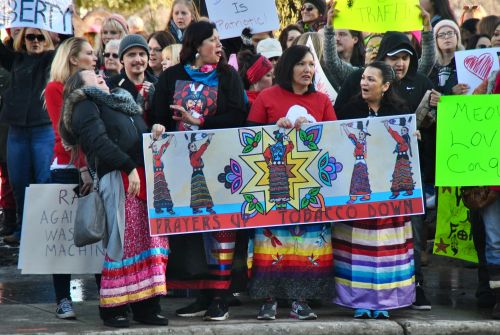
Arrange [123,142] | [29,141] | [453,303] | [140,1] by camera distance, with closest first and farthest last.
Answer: [123,142] → [453,303] → [29,141] → [140,1]

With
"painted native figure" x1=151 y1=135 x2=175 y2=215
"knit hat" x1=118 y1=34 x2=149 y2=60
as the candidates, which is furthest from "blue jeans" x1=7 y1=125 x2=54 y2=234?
"painted native figure" x1=151 y1=135 x2=175 y2=215

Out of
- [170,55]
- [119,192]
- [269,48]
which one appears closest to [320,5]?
[269,48]

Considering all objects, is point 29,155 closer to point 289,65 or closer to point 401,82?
point 289,65

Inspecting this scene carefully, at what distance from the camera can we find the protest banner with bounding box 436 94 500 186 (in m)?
8.71

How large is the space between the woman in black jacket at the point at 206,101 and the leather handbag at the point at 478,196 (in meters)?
1.81

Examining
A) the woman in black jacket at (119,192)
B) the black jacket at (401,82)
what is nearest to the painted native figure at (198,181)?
the woman in black jacket at (119,192)

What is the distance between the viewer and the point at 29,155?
1071 centimetres

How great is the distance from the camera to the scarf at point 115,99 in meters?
8.16

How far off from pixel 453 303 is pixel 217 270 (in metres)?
2.06

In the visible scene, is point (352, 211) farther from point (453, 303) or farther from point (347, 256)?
point (453, 303)

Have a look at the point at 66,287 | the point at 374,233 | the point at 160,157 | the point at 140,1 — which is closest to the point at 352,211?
the point at 374,233

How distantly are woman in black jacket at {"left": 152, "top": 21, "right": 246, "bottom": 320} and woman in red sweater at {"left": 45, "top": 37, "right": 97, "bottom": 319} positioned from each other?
0.63 meters

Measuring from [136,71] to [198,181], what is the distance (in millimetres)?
1012

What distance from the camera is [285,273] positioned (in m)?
8.50
